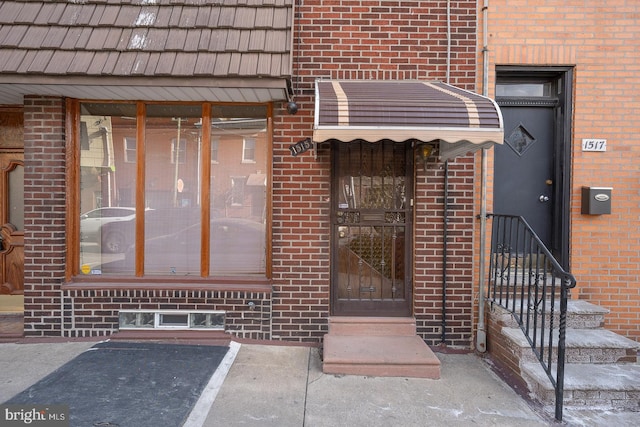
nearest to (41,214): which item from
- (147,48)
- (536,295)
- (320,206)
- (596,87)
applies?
(147,48)

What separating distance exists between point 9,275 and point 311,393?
15.2ft

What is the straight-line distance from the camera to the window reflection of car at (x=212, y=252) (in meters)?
4.65

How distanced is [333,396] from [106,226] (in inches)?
135

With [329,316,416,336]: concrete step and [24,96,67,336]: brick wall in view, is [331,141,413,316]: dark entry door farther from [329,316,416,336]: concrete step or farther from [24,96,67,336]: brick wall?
[24,96,67,336]: brick wall

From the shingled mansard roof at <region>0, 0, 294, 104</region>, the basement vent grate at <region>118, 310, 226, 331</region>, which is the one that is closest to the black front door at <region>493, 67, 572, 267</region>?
the shingled mansard roof at <region>0, 0, 294, 104</region>

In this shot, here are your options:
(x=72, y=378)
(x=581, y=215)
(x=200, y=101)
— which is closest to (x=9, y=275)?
(x=72, y=378)

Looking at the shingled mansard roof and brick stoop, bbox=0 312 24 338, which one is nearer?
the shingled mansard roof

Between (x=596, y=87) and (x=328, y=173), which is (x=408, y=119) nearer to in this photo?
(x=328, y=173)

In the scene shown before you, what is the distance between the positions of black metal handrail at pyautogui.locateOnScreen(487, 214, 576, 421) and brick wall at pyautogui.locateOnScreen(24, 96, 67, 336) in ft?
16.9

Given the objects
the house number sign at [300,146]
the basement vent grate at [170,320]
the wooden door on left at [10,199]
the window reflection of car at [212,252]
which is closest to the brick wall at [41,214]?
the window reflection of car at [212,252]

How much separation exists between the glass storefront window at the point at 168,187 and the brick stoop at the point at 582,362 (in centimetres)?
292

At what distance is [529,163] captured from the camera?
4.76 m

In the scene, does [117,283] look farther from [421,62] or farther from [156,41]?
[421,62]

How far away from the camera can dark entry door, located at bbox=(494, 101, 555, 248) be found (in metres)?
4.75
